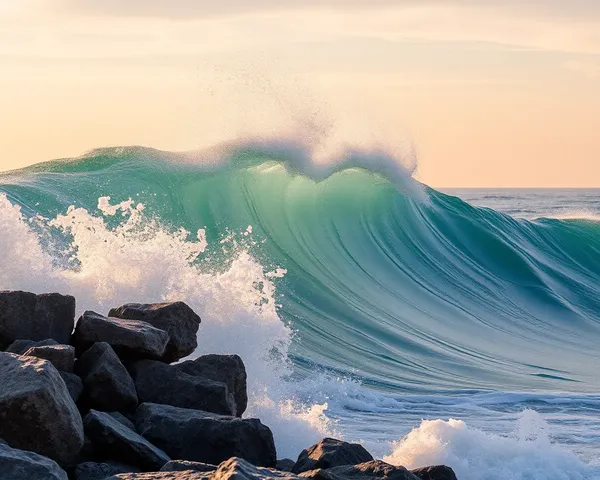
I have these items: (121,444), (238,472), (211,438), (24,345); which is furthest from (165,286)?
(238,472)

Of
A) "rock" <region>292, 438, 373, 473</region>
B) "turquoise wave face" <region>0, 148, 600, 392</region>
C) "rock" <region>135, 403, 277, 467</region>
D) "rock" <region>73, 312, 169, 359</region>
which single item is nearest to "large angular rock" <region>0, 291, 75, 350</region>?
"rock" <region>73, 312, 169, 359</region>

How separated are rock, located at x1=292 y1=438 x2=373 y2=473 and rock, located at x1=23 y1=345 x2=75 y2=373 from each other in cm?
143

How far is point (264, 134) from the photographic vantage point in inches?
707

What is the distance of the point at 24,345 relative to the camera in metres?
6.02

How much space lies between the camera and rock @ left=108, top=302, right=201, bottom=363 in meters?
6.66

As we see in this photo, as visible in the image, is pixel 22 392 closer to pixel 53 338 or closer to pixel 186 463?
pixel 186 463

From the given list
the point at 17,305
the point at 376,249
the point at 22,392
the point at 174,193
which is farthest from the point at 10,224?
the point at 376,249

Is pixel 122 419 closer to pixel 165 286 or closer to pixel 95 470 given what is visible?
pixel 95 470

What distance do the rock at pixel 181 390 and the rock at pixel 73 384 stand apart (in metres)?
0.43

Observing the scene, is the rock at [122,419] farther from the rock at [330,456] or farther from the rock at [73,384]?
the rock at [330,456]

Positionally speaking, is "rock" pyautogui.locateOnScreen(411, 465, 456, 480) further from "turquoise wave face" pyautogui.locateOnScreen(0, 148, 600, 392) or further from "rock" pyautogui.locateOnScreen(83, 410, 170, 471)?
"turquoise wave face" pyautogui.locateOnScreen(0, 148, 600, 392)

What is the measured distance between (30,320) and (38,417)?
1.65 metres

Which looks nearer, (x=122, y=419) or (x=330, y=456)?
(x=330, y=456)

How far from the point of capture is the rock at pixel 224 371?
643 cm
